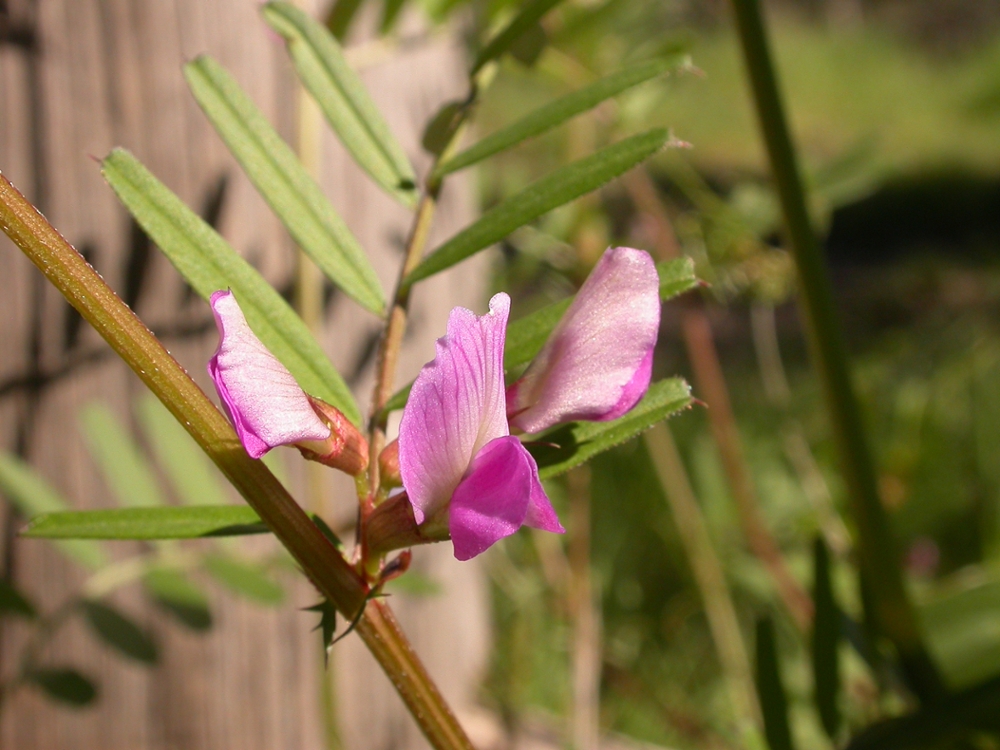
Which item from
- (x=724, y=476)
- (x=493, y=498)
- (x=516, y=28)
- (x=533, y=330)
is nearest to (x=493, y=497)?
(x=493, y=498)

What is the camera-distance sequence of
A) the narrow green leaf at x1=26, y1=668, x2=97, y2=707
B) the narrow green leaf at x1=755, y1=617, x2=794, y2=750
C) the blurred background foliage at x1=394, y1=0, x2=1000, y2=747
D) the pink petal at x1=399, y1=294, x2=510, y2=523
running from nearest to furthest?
the pink petal at x1=399, y1=294, x2=510, y2=523 < the narrow green leaf at x1=755, y1=617, x2=794, y2=750 < the narrow green leaf at x1=26, y1=668, x2=97, y2=707 < the blurred background foliage at x1=394, y1=0, x2=1000, y2=747

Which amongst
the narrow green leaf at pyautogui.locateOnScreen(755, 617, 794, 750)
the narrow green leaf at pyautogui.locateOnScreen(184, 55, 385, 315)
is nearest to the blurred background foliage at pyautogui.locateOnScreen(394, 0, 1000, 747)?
the narrow green leaf at pyautogui.locateOnScreen(755, 617, 794, 750)

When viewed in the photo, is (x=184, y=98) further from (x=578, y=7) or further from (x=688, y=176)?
(x=688, y=176)

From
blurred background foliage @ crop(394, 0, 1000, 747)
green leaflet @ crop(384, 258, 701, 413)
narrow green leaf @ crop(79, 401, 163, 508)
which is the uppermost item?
green leaflet @ crop(384, 258, 701, 413)

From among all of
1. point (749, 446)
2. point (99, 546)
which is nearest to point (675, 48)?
point (99, 546)

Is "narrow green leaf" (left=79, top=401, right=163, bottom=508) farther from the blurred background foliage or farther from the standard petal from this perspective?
the standard petal

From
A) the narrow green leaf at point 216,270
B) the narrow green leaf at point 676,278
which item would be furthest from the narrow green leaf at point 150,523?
the narrow green leaf at point 676,278
